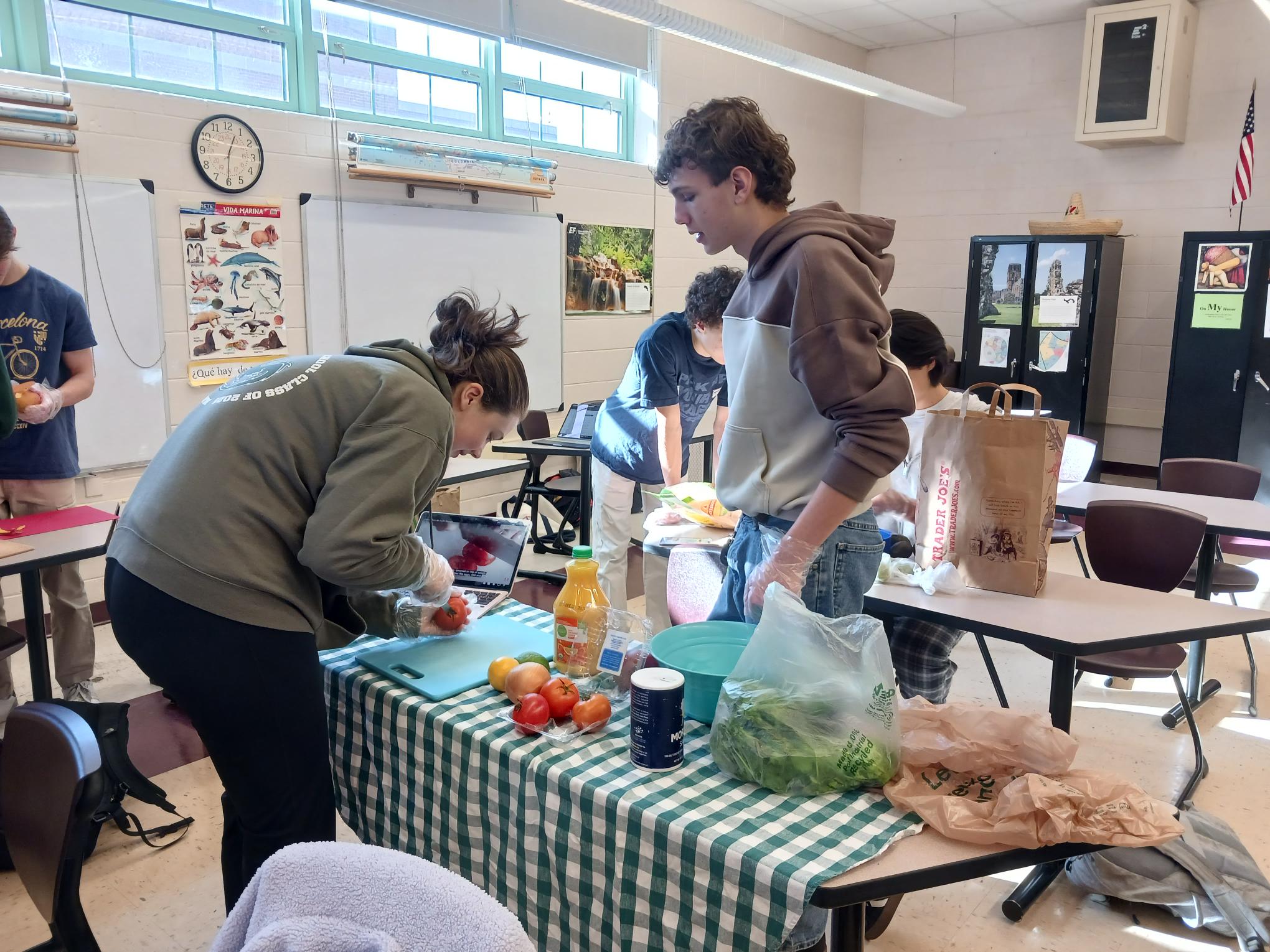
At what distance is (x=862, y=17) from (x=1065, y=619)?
604 centimetres

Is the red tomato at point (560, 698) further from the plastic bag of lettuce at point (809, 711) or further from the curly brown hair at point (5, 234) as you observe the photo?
the curly brown hair at point (5, 234)

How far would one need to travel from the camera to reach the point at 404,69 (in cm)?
484

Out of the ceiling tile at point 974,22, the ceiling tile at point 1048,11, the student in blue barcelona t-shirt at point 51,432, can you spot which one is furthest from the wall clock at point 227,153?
the ceiling tile at point 1048,11

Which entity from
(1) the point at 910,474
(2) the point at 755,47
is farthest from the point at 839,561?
(2) the point at 755,47

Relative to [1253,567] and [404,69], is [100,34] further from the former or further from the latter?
[1253,567]

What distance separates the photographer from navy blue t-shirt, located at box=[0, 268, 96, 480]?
9.43 ft

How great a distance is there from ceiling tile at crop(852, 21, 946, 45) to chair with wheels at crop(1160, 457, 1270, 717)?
4.52 m

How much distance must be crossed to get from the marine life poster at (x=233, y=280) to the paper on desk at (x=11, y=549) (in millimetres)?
1862

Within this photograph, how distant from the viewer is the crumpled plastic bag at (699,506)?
270 cm

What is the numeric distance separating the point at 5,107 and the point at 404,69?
2.03 m

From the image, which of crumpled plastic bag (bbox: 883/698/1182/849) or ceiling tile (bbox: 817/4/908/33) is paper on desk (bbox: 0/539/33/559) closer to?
crumpled plastic bag (bbox: 883/698/1182/849)

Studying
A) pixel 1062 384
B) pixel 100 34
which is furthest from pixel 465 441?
pixel 1062 384

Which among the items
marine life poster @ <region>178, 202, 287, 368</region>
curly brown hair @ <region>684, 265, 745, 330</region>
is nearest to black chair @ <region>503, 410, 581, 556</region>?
marine life poster @ <region>178, 202, 287, 368</region>

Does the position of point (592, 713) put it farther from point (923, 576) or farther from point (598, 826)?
point (923, 576)
